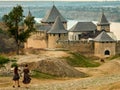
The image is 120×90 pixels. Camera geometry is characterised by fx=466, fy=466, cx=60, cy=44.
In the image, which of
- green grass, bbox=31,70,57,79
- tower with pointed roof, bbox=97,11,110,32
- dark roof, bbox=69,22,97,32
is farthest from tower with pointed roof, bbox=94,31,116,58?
green grass, bbox=31,70,57,79

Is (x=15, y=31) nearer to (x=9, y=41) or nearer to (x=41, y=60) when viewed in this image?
(x=41, y=60)

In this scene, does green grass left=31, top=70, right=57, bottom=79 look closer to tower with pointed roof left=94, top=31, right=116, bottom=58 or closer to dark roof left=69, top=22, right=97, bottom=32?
tower with pointed roof left=94, top=31, right=116, bottom=58

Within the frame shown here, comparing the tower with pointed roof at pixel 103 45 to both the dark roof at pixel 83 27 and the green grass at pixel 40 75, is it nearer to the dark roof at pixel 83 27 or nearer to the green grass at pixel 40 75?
the dark roof at pixel 83 27

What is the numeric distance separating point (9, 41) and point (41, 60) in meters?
40.0

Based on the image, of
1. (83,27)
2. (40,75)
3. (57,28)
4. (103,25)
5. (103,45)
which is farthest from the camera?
(103,25)

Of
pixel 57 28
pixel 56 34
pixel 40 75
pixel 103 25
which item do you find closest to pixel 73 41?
pixel 56 34

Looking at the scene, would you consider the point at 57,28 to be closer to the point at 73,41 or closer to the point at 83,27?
the point at 73,41

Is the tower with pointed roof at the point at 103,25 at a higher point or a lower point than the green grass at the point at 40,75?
higher

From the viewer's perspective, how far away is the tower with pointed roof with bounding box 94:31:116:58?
47.7 m

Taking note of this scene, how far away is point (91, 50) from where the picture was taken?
158 ft

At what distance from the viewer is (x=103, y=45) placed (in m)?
47.8

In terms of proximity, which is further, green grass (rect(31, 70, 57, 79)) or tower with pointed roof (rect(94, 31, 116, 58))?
tower with pointed roof (rect(94, 31, 116, 58))

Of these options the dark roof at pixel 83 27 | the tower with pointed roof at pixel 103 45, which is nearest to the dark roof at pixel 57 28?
the tower with pointed roof at pixel 103 45

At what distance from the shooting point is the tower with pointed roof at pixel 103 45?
47719 mm
